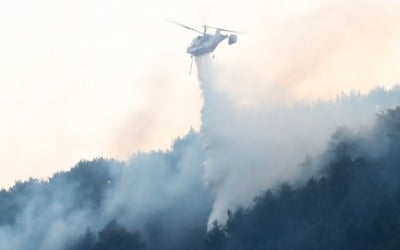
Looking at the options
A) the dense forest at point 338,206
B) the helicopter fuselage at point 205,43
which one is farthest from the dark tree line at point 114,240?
the helicopter fuselage at point 205,43

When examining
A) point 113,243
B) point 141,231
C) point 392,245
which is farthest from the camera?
point 141,231

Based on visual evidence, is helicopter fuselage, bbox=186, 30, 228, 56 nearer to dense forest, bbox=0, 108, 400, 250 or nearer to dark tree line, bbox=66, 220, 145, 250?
dense forest, bbox=0, 108, 400, 250

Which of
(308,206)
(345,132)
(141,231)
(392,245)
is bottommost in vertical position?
(392,245)

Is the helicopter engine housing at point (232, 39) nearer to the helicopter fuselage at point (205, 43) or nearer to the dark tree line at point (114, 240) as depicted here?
the helicopter fuselage at point (205, 43)

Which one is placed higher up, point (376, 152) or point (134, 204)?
point (134, 204)

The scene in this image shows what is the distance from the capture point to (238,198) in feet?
509

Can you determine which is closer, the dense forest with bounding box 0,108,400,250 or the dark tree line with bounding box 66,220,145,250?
the dense forest with bounding box 0,108,400,250

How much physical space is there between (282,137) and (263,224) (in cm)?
1526

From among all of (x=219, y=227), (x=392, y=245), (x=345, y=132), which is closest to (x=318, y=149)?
(x=345, y=132)

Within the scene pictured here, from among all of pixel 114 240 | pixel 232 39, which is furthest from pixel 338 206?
pixel 114 240

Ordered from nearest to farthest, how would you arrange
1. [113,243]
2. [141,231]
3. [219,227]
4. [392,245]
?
[392,245]
[219,227]
[113,243]
[141,231]

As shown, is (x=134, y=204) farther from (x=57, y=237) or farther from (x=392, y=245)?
(x=392, y=245)

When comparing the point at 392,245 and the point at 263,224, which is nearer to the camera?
the point at 392,245

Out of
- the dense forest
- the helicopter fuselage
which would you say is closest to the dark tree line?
the dense forest
